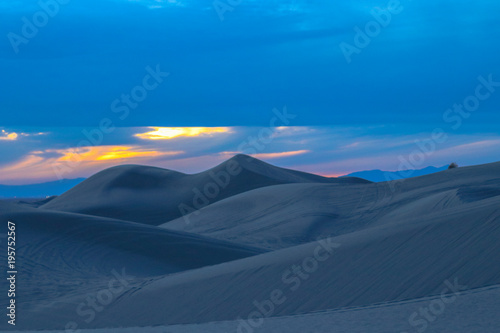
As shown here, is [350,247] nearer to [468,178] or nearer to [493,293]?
[493,293]

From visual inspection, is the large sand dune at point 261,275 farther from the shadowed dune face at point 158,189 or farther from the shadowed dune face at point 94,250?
the shadowed dune face at point 158,189

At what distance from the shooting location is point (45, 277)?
997 cm

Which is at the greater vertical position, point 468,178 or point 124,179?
point 124,179

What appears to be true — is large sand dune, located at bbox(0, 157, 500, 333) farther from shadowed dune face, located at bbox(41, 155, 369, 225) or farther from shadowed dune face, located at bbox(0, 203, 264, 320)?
shadowed dune face, located at bbox(41, 155, 369, 225)

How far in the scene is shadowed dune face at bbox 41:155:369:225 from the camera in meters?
31.8

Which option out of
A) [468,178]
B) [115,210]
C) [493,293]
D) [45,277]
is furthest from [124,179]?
[493,293]

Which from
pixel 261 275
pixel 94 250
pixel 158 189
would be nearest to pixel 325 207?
pixel 94 250

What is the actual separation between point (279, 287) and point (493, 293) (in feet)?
8.15

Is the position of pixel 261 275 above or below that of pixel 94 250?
below

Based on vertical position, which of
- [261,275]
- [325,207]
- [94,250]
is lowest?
[261,275]

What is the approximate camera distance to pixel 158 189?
1363 inches

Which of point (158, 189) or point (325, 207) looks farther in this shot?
point (158, 189)

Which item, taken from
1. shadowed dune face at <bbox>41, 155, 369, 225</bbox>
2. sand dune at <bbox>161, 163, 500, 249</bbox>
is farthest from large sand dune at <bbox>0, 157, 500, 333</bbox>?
shadowed dune face at <bbox>41, 155, 369, 225</bbox>

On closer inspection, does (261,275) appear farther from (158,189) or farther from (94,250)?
(158,189)
